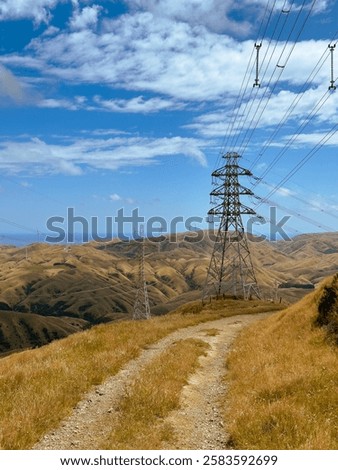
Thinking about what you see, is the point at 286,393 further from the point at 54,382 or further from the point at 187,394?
the point at 54,382

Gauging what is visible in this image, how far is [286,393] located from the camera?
40.8 feet

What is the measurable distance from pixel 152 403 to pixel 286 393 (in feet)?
13.4

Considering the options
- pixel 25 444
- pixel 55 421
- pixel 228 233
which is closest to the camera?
pixel 25 444

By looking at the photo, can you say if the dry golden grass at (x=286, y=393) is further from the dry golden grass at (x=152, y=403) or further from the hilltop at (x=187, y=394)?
the dry golden grass at (x=152, y=403)

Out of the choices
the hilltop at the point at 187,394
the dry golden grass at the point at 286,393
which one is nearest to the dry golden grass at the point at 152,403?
the hilltop at the point at 187,394

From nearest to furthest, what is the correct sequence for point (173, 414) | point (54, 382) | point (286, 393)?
point (173, 414) < point (286, 393) < point (54, 382)

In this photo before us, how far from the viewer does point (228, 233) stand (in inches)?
2480

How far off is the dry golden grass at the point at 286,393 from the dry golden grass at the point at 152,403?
1761 mm

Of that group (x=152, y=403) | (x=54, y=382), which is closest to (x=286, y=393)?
(x=152, y=403)

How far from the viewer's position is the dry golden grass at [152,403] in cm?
988

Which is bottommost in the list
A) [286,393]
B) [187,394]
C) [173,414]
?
[187,394]
